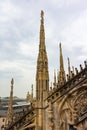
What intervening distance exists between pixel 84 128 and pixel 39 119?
405 centimetres

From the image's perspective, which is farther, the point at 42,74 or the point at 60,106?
the point at 42,74

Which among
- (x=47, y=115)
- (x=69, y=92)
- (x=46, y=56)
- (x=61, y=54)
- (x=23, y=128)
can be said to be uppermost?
(x=61, y=54)

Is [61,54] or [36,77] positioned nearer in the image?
[36,77]

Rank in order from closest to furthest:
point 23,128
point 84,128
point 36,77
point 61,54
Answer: point 84,128
point 23,128
point 36,77
point 61,54

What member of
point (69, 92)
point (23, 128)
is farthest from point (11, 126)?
point (69, 92)

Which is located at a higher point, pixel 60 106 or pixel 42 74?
pixel 42 74

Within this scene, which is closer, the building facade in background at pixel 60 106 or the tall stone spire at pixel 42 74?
the building facade in background at pixel 60 106

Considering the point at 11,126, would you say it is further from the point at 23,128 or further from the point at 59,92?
the point at 59,92

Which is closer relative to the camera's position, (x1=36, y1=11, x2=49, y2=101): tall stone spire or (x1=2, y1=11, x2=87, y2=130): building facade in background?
(x1=2, y1=11, x2=87, y2=130): building facade in background

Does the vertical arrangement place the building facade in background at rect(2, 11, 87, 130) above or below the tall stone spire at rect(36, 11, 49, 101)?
below

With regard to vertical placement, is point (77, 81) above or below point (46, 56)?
below

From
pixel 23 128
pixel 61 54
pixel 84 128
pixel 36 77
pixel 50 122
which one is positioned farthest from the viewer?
pixel 61 54

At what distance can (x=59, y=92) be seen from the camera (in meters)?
16.2

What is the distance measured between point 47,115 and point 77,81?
11.7 feet
